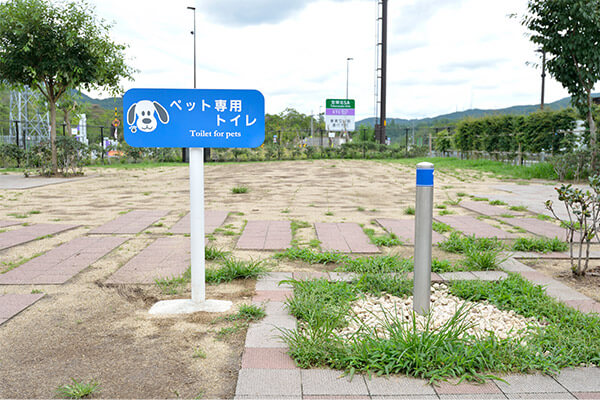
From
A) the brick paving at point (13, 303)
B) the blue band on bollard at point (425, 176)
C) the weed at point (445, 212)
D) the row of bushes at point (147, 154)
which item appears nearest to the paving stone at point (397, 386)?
the blue band on bollard at point (425, 176)

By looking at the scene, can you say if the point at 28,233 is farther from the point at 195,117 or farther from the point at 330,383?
the point at 330,383

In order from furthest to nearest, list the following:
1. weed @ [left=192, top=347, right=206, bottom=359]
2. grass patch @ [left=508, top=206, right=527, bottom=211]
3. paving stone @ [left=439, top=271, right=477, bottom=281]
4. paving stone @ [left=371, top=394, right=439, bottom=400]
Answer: grass patch @ [left=508, top=206, right=527, bottom=211] < paving stone @ [left=439, top=271, right=477, bottom=281] < weed @ [left=192, top=347, right=206, bottom=359] < paving stone @ [left=371, top=394, right=439, bottom=400]

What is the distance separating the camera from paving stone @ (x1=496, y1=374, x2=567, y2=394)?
2.33 meters

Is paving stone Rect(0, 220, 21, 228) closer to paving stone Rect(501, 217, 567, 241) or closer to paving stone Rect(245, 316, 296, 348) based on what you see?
paving stone Rect(245, 316, 296, 348)

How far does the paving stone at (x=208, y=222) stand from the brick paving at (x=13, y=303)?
8.77ft

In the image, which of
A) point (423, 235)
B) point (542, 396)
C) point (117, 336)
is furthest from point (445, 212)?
point (117, 336)

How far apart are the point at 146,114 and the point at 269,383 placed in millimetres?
1951

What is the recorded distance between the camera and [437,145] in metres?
32.2

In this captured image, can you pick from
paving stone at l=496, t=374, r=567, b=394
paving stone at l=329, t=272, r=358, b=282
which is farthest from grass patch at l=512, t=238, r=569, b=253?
paving stone at l=496, t=374, r=567, b=394

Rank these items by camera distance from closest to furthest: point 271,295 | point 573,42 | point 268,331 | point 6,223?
point 268,331, point 271,295, point 6,223, point 573,42

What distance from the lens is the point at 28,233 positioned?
6113mm

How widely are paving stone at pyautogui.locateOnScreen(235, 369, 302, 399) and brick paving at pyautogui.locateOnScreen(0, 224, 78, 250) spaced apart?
13.6 feet

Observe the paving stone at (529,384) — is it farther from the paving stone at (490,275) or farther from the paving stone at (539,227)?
the paving stone at (539,227)

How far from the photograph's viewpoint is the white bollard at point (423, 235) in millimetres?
2998
